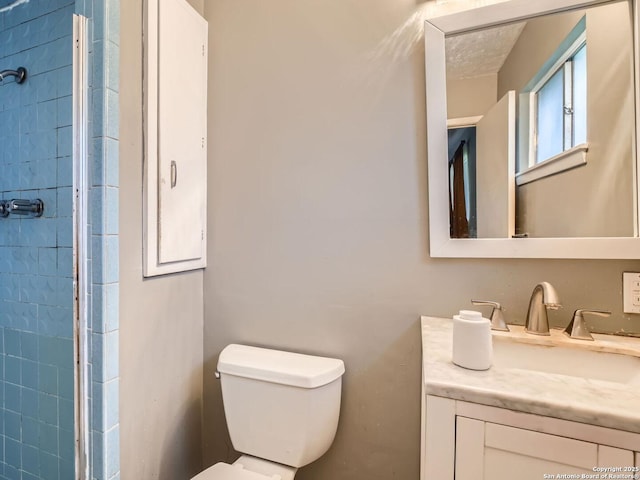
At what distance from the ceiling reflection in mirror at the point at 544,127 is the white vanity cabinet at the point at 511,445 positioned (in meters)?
0.58

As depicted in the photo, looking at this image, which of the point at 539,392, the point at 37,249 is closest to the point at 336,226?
the point at 539,392

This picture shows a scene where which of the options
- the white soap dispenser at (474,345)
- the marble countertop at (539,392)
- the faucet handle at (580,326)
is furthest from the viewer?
the faucet handle at (580,326)

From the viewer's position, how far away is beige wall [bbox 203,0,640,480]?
1.08m

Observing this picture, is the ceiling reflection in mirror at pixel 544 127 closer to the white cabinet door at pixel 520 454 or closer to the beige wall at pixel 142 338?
the white cabinet door at pixel 520 454

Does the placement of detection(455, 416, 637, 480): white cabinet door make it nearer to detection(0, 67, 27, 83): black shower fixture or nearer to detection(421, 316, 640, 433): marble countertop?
detection(421, 316, 640, 433): marble countertop

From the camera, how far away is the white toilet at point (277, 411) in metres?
1.01

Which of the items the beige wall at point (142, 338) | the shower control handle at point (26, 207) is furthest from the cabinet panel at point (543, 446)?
the shower control handle at point (26, 207)

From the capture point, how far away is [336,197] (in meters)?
1.17

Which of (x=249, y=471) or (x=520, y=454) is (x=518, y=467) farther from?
(x=249, y=471)

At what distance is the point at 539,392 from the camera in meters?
0.58

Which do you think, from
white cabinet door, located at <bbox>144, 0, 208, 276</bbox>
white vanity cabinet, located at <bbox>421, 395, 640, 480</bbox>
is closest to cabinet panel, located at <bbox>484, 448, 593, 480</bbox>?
white vanity cabinet, located at <bbox>421, 395, 640, 480</bbox>

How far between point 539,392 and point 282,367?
74 cm

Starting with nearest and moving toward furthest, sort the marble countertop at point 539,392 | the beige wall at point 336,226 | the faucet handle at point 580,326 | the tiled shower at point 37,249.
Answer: the marble countertop at point 539,392
the faucet handle at point 580,326
the beige wall at point 336,226
the tiled shower at point 37,249

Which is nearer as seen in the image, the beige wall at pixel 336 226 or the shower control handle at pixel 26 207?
the beige wall at pixel 336 226
